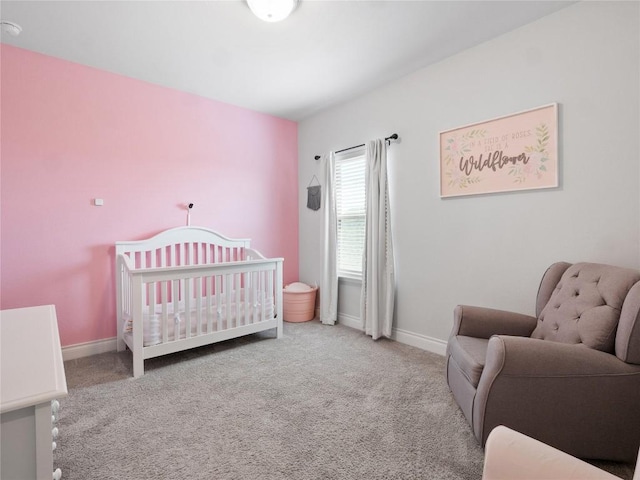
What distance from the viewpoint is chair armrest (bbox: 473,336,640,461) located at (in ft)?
4.54

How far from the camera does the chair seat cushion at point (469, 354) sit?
1560 mm

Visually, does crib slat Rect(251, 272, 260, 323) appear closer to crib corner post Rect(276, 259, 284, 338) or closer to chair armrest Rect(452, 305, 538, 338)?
crib corner post Rect(276, 259, 284, 338)

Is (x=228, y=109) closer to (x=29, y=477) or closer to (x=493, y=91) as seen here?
(x=493, y=91)

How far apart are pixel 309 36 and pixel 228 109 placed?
1.56 meters

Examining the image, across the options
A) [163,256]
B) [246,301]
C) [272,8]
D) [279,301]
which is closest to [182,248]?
[163,256]

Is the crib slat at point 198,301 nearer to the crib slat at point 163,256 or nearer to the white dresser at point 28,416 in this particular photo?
the crib slat at point 163,256

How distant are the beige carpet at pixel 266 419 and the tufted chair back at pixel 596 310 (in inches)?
21.3

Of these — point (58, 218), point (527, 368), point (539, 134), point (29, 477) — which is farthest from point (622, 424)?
point (58, 218)

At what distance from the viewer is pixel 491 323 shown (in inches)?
76.6

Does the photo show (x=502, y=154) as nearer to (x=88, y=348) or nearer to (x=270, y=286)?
(x=270, y=286)

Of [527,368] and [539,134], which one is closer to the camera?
[527,368]

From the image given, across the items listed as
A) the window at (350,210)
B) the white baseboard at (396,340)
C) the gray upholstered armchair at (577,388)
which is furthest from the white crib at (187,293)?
the gray upholstered armchair at (577,388)

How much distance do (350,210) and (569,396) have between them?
2463mm

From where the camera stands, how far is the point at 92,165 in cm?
276
